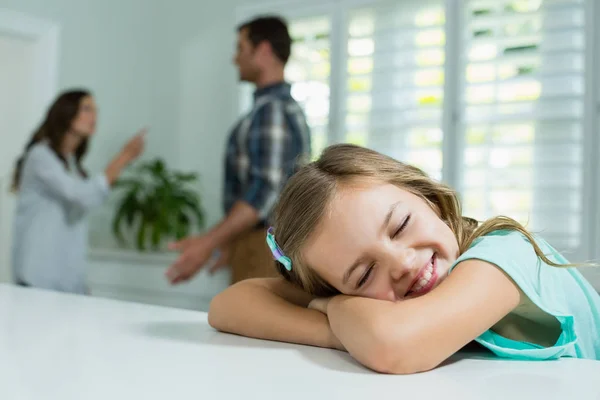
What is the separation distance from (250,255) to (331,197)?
126 cm

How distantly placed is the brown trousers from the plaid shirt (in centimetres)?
7

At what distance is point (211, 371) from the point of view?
61cm

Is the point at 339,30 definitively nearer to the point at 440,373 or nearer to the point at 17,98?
the point at 17,98

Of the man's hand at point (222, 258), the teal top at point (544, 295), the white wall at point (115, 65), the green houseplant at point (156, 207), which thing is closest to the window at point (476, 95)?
the green houseplant at point (156, 207)

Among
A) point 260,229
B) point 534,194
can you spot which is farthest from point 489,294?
point 534,194

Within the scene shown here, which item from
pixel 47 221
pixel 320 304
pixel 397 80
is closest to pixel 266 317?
pixel 320 304

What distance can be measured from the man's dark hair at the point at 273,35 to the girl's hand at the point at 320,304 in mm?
1537

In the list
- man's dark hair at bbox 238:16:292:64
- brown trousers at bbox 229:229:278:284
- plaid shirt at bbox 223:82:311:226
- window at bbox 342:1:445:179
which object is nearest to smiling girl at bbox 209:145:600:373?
brown trousers at bbox 229:229:278:284

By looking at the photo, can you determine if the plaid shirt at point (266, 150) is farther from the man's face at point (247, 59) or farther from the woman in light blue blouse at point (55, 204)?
the woman in light blue blouse at point (55, 204)

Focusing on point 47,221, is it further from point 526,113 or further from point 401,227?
point 526,113

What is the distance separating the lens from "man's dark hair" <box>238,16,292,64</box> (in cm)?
231

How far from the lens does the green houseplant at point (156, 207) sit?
377cm

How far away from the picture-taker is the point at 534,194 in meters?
2.92

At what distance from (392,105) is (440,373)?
2799 mm
